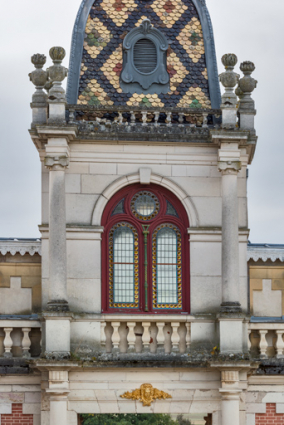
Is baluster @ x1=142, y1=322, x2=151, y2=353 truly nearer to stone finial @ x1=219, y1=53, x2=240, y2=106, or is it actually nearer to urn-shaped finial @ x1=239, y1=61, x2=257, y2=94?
stone finial @ x1=219, y1=53, x2=240, y2=106

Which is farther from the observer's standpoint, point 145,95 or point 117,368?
point 145,95

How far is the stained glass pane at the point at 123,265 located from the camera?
2547 centimetres

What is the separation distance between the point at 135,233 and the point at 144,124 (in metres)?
2.34

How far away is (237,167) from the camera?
82.6 feet

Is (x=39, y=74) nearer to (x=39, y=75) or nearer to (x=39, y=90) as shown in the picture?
(x=39, y=75)

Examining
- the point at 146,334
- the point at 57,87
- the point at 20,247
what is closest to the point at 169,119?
the point at 57,87

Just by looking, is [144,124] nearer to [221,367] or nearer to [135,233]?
[135,233]

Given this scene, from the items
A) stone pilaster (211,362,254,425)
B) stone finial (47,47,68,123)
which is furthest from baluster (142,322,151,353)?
stone finial (47,47,68,123)

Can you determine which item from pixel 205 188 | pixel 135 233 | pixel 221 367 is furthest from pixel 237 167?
pixel 221 367

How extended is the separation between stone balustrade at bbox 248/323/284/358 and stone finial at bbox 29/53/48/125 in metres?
6.34

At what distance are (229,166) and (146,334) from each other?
12.9 feet

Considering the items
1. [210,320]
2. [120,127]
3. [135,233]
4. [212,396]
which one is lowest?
[212,396]

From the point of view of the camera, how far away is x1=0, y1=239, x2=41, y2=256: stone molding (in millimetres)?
26125

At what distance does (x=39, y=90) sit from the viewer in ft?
85.6
